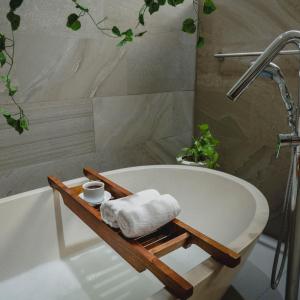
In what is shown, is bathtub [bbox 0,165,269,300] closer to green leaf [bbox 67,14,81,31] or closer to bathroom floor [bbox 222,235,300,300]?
bathroom floor [bbox 222,235,300,300]

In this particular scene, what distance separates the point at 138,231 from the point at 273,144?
1.08 m

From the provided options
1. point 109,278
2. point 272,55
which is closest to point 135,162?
point 109,278

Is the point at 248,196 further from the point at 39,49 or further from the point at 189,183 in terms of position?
the point at 39,49

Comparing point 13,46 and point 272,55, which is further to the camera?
point 13,46

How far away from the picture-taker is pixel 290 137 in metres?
0.89

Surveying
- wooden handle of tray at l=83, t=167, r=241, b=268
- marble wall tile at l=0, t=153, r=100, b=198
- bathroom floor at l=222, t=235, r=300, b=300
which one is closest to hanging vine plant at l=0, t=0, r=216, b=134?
marble wall tile at l=0, t=153, r=100, b=198

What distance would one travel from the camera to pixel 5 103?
1.22 m

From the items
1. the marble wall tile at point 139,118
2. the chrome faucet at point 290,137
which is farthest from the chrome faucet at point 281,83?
the marble wall tile at point 139,118

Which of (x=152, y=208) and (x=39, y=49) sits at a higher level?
(x=39, y=49)

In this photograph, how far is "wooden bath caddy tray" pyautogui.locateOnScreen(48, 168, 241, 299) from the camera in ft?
2.06

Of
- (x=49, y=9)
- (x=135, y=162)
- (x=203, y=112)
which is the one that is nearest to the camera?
(x=49, y=9)

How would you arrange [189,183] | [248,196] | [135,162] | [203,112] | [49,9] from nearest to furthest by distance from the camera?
[248,196], [49,9], [189,183], [135,162], [203,112]

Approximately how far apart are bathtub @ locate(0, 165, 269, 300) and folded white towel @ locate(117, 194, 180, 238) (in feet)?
0.85

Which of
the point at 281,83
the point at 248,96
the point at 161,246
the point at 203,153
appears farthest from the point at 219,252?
the point at 248,96
